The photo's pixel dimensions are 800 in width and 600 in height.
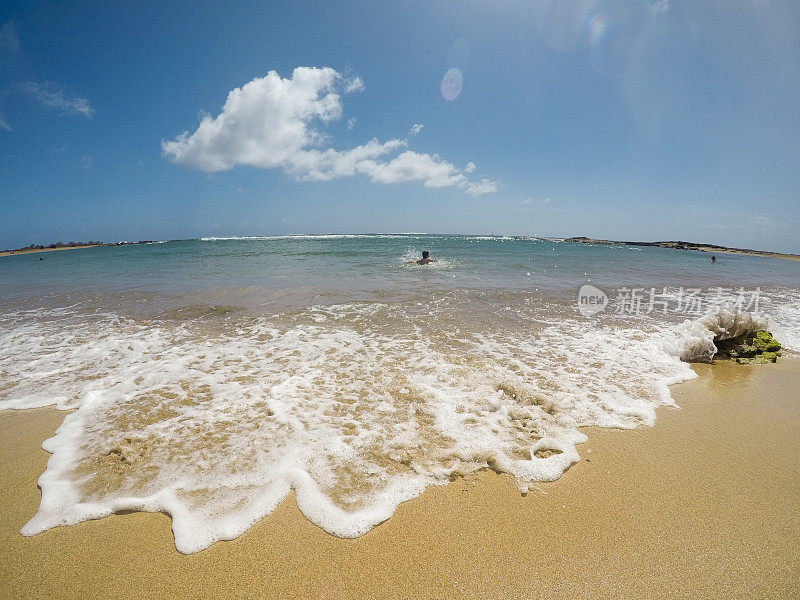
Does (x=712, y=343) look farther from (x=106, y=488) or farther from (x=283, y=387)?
(x=106, y=488)

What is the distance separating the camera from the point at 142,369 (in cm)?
507

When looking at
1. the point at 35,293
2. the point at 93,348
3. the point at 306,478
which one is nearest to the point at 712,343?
the point at 306,478

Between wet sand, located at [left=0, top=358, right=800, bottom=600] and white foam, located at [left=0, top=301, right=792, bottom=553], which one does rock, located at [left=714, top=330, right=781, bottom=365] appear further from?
wet sand, located at [left=0, top=358, right=800, bottom=600]

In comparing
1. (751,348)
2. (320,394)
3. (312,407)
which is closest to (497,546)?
(312,407)

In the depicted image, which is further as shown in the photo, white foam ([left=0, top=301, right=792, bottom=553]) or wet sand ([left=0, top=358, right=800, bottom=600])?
white foam ([left=0, top=301, right=792, bottom=553])

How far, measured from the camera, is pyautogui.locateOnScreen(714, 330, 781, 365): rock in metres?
5.62

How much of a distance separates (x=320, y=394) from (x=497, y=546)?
2767 mm

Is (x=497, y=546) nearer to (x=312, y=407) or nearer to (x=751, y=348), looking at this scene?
(x=312, y=407)

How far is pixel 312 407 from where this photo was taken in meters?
3.93

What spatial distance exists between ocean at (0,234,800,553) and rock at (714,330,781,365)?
0.23 meters

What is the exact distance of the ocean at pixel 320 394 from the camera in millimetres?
2681

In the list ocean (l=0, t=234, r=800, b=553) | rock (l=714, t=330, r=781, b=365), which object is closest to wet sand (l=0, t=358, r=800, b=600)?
ocean (l=0, t=234, r=800, b=553)

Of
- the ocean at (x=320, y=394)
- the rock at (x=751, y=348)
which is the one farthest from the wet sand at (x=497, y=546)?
the rock at (x=751, y=348)

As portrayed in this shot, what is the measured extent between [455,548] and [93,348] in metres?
7.38
